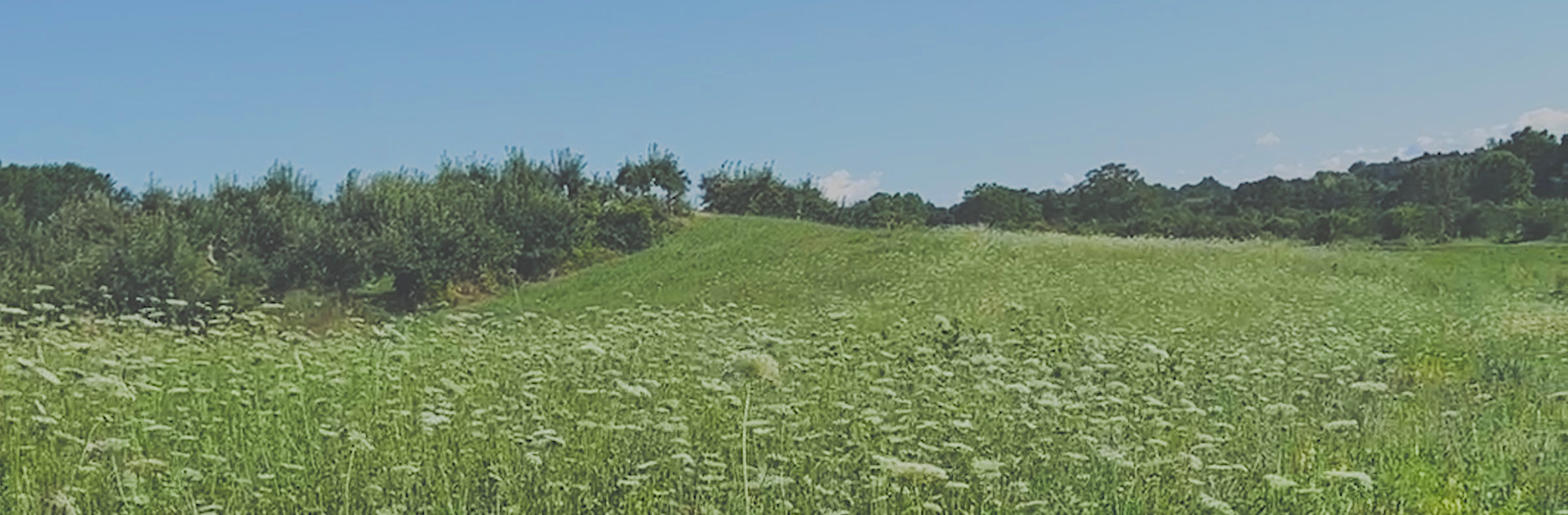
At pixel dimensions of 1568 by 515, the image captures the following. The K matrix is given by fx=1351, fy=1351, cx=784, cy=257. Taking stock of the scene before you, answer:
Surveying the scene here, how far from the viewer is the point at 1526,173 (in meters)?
68.5

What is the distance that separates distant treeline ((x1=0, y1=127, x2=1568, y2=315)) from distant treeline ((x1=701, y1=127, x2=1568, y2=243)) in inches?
6.5

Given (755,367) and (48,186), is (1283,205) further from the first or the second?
(755,367)

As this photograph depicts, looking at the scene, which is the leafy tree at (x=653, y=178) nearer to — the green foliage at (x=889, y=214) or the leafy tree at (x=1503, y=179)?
the green foliage at (x=889, y=214)

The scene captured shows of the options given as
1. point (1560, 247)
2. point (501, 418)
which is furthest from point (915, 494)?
point (1560, 247)

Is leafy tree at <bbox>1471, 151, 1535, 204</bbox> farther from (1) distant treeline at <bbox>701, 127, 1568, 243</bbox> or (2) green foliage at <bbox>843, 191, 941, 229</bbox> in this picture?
(2) green foliage at <bbox>843, 191, 941, 229</bbox>

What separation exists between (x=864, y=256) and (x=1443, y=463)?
3359cm

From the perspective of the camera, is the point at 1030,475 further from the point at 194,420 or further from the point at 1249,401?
the point at 194,420

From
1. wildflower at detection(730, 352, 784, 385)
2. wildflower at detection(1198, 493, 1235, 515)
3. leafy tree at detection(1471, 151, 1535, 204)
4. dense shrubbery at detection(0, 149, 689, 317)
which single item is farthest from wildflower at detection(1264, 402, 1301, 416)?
leafy tree at detection(1471, 151, 1535, 204)

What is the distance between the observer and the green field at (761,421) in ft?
15.6

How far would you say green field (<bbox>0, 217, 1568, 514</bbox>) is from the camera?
187 inches

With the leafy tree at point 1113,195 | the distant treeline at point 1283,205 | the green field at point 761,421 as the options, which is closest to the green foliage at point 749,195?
the distant treeline at point 1283,205

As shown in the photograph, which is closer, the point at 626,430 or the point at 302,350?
the point at 626,430

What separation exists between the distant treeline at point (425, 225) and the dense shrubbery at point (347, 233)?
2.7 inches

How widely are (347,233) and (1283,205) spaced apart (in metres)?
56.4
